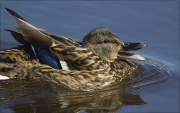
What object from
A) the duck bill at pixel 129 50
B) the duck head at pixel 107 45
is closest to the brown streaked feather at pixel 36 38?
the duck head at pixel 107 45

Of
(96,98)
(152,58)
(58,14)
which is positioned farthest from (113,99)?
(58,14)

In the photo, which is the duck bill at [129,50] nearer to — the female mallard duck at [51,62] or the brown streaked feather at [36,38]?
the female mallard duck at [51,62]

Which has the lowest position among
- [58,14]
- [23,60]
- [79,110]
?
[79,110]

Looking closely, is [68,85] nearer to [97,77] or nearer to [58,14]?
[97,77]

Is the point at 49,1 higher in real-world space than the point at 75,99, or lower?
higher

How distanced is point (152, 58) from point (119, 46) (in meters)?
1.08

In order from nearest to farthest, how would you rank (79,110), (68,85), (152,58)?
1. (79,110)
2. (68,85)
3. (152,58)

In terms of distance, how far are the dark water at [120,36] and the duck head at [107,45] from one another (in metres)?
0.50

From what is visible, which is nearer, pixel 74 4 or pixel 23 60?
pixel 23 60

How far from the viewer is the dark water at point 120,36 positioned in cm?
898

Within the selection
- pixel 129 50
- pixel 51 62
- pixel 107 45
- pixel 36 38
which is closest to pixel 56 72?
pixel 51 62

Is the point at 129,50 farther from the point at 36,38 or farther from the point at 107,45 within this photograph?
the point at 36,38

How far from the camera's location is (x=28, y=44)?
9.64 meters

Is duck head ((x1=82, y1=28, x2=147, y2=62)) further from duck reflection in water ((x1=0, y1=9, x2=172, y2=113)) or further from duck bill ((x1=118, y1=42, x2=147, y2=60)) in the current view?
duck reflection in water ((x1=0, y1=9, x2=172, y2=113))
